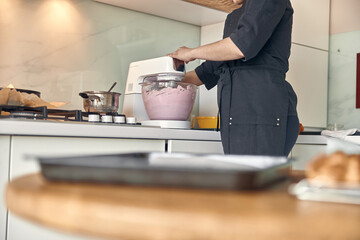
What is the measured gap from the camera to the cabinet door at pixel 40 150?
4.56 ft

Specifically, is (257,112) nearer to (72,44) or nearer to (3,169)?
(3,169)

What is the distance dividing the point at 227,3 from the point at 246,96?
→ 91 cm

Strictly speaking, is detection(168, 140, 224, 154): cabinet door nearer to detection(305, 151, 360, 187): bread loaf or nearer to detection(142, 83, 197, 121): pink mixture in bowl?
detection(142, 83, 197, 121): pink mixture in bowl

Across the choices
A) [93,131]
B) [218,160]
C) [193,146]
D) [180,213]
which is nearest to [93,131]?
[93,131]

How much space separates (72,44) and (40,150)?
37.4 inches

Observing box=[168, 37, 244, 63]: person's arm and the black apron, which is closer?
box=[168, 37, 244, 63]: person's arm

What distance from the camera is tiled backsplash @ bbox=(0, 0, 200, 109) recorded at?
2.08 m

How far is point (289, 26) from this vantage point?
161 cm

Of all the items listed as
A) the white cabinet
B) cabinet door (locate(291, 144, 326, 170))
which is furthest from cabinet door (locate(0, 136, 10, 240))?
the white cabinet

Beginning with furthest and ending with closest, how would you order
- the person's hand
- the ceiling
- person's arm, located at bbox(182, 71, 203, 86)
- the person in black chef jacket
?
1. the ceiling
2. person's arm, located at bbox(182, 71, 203, 86)
3. the person's hand
4. the person in black chef jacket

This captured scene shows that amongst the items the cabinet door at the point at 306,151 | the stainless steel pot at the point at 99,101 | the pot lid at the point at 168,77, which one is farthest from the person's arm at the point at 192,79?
the cabinet door at the point at 306,151

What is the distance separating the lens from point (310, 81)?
2744 mm

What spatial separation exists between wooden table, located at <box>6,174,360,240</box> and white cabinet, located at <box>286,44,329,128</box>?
223 cm

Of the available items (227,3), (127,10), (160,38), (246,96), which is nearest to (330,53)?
(227,3)
